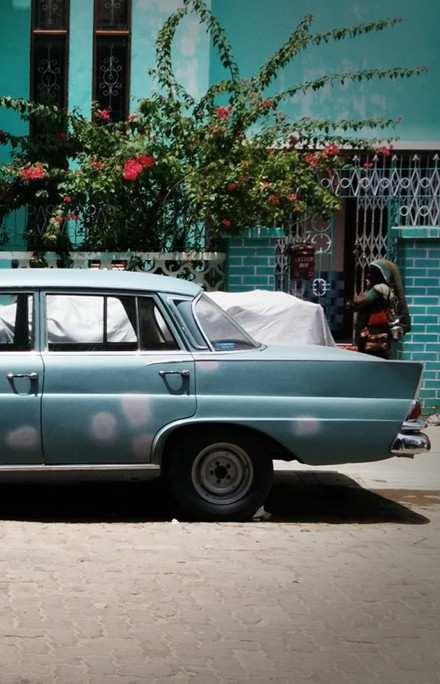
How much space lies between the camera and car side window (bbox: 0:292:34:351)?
27.5 ft

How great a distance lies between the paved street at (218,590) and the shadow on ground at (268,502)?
0.05ft

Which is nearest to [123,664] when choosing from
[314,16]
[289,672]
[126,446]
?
[289,672]

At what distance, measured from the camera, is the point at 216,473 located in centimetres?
844

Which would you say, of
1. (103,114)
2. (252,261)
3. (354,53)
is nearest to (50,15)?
(103,114)

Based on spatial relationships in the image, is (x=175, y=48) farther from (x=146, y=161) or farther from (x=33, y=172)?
(x=33, y=172)

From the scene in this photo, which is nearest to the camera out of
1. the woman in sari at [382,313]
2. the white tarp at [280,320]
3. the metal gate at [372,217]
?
the white tarp at [280,320]

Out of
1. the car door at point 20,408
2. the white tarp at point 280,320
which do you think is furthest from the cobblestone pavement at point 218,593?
the white tarp at point 280,320

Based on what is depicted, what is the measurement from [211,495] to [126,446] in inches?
24.7

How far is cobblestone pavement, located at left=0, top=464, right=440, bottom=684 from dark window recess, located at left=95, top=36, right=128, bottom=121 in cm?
674

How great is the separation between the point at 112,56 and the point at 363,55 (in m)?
3.24

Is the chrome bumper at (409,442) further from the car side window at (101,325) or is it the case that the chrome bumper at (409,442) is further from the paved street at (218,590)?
the car side window at (101,325)

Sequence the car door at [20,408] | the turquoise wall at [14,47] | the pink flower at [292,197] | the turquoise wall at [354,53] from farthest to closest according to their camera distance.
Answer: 1. the turquoise wall at [354,53]
2. the turquoise wall at [14,47]
3. the pink flower at [292,197]
4. the car door at [20,408]

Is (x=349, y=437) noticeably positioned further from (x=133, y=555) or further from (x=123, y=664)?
(x=123, y=664)

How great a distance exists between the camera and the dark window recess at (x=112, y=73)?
15148 mm
